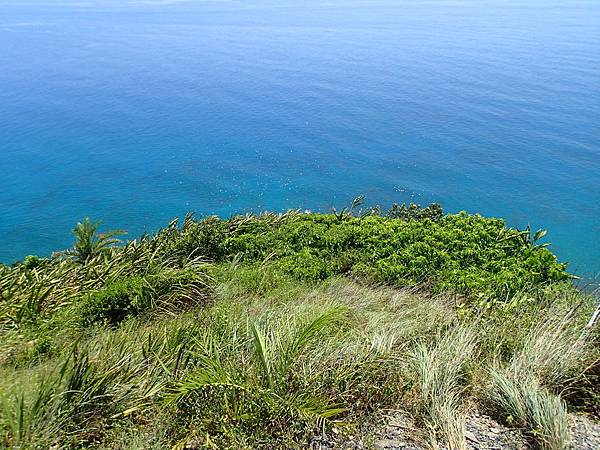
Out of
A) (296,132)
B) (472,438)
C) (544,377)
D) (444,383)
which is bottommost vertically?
(296,132)

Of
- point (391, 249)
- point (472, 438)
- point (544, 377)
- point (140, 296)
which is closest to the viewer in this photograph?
point (472, 438)

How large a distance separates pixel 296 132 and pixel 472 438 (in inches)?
1107

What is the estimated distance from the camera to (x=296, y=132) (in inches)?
1220

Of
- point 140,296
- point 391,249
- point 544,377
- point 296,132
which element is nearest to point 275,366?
point 544,377

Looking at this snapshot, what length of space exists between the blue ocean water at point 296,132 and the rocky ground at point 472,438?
14.4 m

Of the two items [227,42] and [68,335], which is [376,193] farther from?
[227,42]

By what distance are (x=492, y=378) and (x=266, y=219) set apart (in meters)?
10.4

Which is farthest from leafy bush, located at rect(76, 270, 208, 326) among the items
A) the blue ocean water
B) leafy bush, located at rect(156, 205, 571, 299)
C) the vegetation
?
the blue ocean water

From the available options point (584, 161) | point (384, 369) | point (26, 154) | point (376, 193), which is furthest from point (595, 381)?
point (26, 154)

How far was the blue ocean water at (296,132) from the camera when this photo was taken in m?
22.7

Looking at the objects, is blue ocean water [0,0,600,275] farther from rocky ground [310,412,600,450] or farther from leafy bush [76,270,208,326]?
rocky ground [310,412,600,450]

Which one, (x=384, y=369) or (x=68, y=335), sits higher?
(x=384, y=369)

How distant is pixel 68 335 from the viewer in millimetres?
6578

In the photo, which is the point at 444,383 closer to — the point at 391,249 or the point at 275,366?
the point at 275,366
